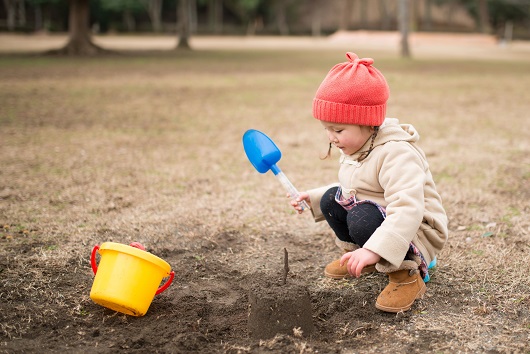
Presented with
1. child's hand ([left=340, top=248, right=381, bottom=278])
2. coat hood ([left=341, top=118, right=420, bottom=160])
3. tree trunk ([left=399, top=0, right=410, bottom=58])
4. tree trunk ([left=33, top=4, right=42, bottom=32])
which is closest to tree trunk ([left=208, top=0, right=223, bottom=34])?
tree trunk ([left=33, top=4, right=42, bottom=32])

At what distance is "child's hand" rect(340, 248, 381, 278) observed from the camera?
2.26m

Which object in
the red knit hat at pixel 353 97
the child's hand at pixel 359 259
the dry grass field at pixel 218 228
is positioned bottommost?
the dry grass field at pixel 218 228

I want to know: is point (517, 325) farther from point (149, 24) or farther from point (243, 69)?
point (149, 24)

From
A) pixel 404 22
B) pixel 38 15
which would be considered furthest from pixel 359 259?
pixel 38 15

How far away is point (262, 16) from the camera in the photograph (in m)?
57.8

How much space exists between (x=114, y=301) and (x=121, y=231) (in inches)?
45.6

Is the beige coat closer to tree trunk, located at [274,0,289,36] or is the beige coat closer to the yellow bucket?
the yellow bucket

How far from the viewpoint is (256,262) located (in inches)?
123

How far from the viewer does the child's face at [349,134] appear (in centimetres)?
254

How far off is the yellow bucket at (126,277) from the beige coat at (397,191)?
887 millimetres

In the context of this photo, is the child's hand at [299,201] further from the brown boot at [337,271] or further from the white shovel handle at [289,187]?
the brown boot at [337,271]

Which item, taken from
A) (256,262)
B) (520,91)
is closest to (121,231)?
(256,262)

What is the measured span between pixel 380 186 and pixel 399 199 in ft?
0.79

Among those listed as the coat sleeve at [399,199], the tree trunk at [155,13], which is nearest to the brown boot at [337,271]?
the coat sleeve at [399,199]
